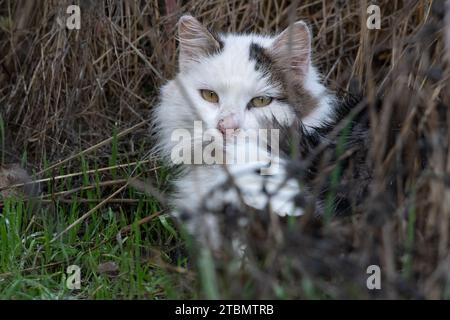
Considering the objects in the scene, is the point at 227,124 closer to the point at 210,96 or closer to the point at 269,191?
the point at 210,96

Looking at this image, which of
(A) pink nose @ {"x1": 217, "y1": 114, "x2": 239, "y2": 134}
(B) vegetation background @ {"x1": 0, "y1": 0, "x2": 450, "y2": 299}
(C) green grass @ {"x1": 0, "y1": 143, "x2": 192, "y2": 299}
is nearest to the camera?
(B) vegetation background @ {"x1": 0, "y1": 0, "x2": 450, "y2": 299}

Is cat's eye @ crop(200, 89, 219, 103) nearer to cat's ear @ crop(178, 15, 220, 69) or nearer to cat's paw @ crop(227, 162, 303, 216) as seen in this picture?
cat's ear @ crop(178, 15, 220, 69)

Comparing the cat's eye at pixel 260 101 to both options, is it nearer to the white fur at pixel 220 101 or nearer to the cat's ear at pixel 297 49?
the white fur at pixel 220 101

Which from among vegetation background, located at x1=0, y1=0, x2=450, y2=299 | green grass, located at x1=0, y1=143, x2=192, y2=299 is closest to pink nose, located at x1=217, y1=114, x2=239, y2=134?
vegetation background, located at x1=0, y1=0, x2=450, y2=299

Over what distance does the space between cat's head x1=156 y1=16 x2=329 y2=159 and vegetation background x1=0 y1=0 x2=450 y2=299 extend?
0.20m

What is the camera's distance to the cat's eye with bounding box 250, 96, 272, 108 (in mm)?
3404

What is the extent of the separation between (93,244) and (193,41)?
1093 millimetres

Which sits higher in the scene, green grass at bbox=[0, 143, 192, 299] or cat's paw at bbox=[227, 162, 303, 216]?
cat's paw at bbox=[227, 162, 303, 216]

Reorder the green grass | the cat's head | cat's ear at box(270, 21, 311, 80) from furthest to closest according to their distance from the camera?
1. cat's ear at box(270, 21, 311, 80)
2. the cat's head
3. the green grass

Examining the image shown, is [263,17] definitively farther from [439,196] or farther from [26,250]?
[439,196]

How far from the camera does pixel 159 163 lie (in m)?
4.06

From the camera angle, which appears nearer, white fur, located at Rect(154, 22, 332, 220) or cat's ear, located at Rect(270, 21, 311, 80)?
white fur, located at Rect(154, 22, 332, 220)

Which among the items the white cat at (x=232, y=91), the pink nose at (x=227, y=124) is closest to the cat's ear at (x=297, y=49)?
the white cat at (x=232, y=91)

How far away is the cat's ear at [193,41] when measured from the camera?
353 cm
